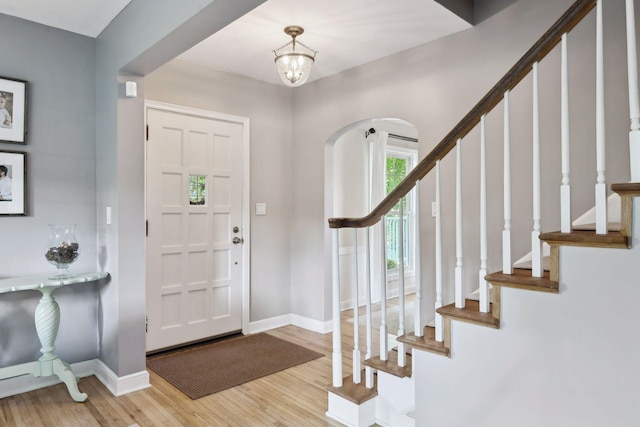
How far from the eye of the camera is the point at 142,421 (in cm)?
236

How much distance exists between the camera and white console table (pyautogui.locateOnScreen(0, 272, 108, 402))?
100 inches

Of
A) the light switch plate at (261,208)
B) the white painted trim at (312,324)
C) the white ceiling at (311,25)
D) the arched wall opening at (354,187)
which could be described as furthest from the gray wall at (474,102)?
the arched wall opening at (354,187)

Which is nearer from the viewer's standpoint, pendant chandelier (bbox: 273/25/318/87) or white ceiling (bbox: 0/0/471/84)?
white ceiling (bbox: 0/0/471/84)

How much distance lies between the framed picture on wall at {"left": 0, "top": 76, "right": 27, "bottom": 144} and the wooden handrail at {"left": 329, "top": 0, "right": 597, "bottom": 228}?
2.19 meters

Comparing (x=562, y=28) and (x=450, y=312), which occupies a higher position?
(x=562, y=28)

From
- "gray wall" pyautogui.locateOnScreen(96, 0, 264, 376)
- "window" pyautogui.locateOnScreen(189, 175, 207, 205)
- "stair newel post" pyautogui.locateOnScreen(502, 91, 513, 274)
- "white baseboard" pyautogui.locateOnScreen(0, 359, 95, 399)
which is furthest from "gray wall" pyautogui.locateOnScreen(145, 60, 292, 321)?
"stair newel post" pyautogui.locateOnScreen(502, 91, 513, 274)

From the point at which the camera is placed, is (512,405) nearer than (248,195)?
Yes

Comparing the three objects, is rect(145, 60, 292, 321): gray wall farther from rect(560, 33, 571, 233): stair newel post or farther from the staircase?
rect(560, 33, 571, 233): stair newel post

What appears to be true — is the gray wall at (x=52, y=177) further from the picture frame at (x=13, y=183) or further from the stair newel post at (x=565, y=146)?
the stair newel post at (x=565, y=146)

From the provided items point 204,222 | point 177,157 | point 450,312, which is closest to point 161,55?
point 177,157

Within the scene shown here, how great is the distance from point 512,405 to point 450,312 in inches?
17.1

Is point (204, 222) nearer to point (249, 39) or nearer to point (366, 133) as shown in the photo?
point (249, 39)

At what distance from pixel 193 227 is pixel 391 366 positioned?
220 centimetres

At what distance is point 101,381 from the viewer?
9.47 ft
